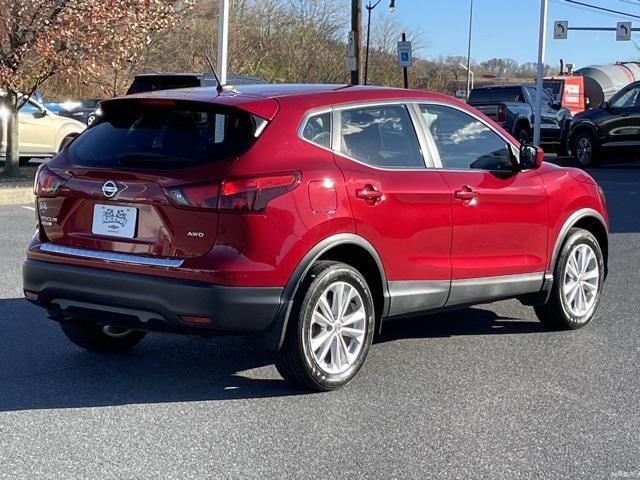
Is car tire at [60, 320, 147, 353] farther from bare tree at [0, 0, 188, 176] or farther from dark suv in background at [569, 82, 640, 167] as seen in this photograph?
dark suv in background at [569, 82, 640, 167]

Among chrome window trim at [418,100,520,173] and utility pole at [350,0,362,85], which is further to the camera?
utility pole at [350,0,362,85]

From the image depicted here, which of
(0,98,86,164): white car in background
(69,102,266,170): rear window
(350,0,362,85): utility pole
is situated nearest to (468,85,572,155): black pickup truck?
(350,0,362,85): utility pole

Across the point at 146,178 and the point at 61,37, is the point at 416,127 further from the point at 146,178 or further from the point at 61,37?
the point at 61,37

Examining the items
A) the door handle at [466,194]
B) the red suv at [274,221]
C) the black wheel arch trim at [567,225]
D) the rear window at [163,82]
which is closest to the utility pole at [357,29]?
the rear window at [163,82]

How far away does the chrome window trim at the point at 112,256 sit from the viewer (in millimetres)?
5199

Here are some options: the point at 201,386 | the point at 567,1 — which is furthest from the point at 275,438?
the point at 567,1

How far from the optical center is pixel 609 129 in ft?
75.9

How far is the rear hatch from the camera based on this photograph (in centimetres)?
518

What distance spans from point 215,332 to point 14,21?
516 inches

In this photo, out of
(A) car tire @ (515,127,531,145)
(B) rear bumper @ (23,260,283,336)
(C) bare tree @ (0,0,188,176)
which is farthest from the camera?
(A) car tire @ (515,127,531,145)

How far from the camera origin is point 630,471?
175 inches

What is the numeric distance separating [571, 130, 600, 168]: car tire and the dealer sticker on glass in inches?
770

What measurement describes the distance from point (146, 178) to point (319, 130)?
1019 mm

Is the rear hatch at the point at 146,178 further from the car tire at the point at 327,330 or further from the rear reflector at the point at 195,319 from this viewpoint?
the car tire at the point at 327,330
